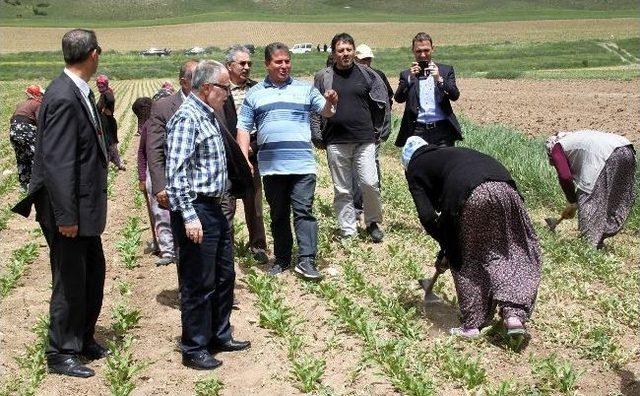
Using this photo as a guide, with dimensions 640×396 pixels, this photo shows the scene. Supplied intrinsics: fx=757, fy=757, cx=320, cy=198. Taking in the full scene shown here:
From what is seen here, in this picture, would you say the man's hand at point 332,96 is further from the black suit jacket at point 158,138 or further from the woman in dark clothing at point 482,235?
the woman in dark clothing at point 482,235

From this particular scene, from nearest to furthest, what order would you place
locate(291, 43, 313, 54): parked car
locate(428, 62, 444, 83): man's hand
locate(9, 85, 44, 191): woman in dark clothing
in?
1. locate(428, 62, 444, 83): man's hand
2. locate(9, 85, 44, 191): woman in dark clothing
3. locate(291, 43, 313, 54): parked car

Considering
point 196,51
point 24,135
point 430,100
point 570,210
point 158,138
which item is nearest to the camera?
point 158,138

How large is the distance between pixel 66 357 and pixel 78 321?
0.79 feet

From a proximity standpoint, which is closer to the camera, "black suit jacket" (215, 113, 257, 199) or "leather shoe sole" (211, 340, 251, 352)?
"black suit jacket" (215, 113, 257, 199)

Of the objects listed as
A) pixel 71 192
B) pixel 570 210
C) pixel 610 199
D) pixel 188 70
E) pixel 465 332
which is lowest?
pixel 465 332

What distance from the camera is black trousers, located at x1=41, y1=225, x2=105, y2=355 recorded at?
4.59 meters

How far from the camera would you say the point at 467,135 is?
12281 millimetres

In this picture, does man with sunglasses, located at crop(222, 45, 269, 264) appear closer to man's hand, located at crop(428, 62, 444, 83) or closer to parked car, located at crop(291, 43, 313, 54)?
man's hand, located at crop(428, 62, 444, 83)

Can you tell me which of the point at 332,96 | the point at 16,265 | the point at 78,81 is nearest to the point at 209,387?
the point at 78,81

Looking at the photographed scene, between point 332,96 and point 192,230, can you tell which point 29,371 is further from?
point 332,96

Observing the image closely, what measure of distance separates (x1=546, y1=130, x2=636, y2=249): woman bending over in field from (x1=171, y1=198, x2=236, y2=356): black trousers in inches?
140

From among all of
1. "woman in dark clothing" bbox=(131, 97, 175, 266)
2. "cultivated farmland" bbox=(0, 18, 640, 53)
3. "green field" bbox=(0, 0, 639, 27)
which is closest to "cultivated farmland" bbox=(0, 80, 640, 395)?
"woman in dark clothing" bbox=(131, 97, 175, 266)

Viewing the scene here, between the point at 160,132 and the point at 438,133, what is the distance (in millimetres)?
2965

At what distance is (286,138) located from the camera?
20.8 feet
